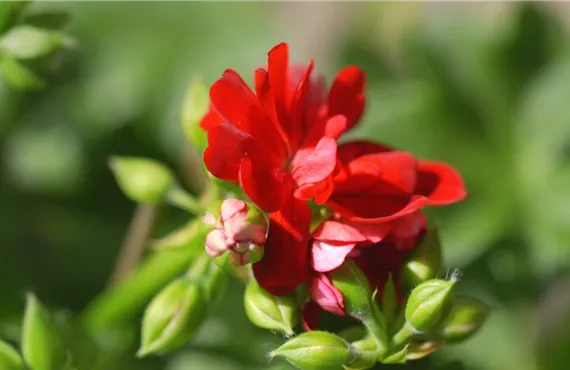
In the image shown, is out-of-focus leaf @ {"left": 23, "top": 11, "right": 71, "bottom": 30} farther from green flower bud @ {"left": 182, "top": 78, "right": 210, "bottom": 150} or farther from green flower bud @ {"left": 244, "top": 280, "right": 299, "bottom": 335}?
green flower bud @ {"left": 244, "top": 280, "right": 299, "bottom": 335}

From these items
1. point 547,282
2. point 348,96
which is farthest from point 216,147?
point 547,282

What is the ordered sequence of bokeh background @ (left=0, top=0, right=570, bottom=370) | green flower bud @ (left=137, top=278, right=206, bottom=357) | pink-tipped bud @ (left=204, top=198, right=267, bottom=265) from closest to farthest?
1. pink-tipped bud @ (left=204, top=198, right=267, bottom=265)
2. green flower bud @ (left=137, top=278, right=206, bottom=357)
3. bokeh background @ (left=0, top=0, right=570, bottom=370)

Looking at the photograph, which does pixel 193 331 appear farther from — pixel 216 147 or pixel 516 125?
pixel 516 125

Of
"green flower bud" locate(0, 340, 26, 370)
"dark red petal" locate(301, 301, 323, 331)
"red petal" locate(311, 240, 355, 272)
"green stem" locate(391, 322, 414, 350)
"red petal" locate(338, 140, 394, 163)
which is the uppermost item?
"red petal" locate(338, 140, 394, 163)

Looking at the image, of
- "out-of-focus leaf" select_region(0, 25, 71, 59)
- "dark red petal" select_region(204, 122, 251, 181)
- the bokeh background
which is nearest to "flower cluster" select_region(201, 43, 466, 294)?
"dark red petal" select_region(204, 122, 251, 181)

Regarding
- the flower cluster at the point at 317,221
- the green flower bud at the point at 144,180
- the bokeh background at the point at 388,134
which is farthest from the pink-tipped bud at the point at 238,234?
the bokeh background at the point at 388,134

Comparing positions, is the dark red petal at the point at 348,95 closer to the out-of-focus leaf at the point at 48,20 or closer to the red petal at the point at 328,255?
the red petal at the point at 328,255

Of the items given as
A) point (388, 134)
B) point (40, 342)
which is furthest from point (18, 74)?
point (388, 134)
